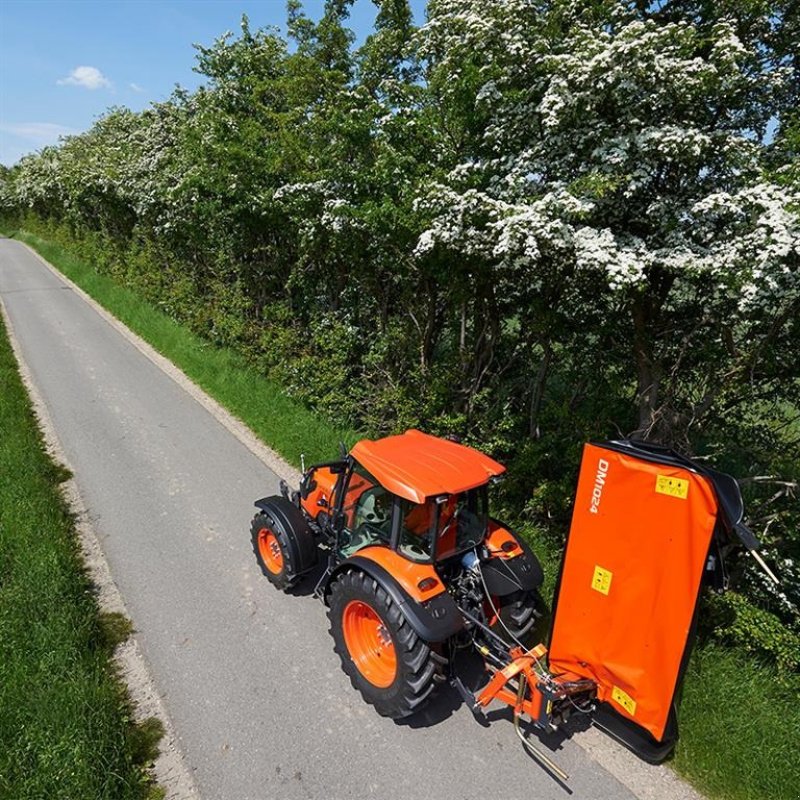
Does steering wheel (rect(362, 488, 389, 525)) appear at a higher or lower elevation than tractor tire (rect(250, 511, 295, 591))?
higher

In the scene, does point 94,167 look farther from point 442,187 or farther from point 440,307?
point 442,187

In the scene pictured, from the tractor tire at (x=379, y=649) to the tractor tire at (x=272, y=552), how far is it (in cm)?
89

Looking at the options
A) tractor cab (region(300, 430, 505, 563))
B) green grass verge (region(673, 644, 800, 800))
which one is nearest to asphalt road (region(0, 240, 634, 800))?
green grass verge (region(673, 644, 800, 800))

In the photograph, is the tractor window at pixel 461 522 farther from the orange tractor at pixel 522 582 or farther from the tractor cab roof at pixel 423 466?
the tractor cab roof at pixel 423 466

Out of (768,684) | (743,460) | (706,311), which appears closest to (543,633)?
(768,684)

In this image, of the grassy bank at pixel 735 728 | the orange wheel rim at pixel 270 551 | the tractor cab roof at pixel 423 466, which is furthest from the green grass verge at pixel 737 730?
the orange wheel rim at pixel 270 551

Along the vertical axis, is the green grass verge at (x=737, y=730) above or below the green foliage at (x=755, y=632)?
below

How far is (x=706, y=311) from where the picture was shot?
482 centimetres

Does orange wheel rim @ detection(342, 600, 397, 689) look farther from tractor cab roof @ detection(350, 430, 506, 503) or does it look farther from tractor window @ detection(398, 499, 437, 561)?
tractor cab roof @ detection(350, 430, 506, 503)

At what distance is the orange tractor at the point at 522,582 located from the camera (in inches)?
132

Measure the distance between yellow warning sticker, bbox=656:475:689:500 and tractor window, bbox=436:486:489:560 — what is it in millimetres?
1504

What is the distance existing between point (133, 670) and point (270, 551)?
162 cm

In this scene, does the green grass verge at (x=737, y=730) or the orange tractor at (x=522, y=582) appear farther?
the green grass verge at (x=737, y=730)

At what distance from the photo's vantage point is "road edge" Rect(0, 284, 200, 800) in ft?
12.0
